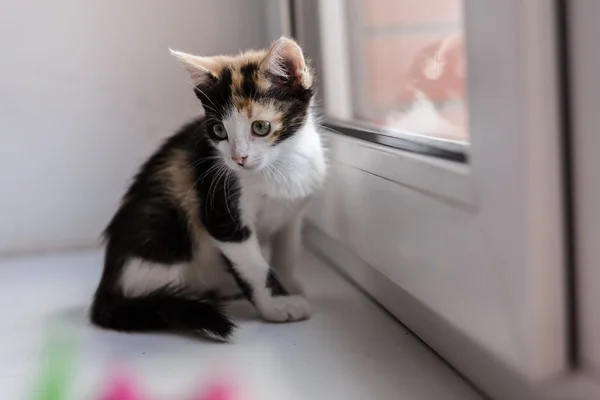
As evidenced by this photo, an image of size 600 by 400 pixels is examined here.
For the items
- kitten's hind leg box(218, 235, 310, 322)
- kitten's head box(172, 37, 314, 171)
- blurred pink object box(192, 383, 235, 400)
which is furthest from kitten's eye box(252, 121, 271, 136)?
blurred pink object box(192, 383, 235, 400)

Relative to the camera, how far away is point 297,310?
2.86ft

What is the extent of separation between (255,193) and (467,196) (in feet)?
1.47

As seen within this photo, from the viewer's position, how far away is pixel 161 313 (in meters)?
0.85

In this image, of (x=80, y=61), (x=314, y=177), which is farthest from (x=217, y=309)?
(x=80, y=61)

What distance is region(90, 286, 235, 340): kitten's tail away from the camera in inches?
31.8

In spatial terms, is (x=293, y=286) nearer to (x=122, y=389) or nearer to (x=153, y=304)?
(x=153, y=304)

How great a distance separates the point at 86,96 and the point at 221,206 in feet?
1.70

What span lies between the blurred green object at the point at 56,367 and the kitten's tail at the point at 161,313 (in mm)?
59

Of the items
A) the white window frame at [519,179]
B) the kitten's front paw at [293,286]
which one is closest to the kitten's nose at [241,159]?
the kitten's front paw at [293,286]

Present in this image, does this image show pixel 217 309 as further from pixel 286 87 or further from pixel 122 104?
pixel 122 104

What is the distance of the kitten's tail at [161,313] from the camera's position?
0.81 metres

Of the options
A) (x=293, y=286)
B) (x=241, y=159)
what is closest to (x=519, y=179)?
(x=241, y=159)

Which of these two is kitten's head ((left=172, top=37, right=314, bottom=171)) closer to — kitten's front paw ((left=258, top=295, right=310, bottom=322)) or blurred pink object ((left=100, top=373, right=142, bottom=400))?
kitten's front paw ((left=258, top=295, right=310, bottom=322))

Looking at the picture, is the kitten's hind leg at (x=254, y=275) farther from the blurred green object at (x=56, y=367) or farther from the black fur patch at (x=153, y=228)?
the blurred green object at (x=56, y=367)
